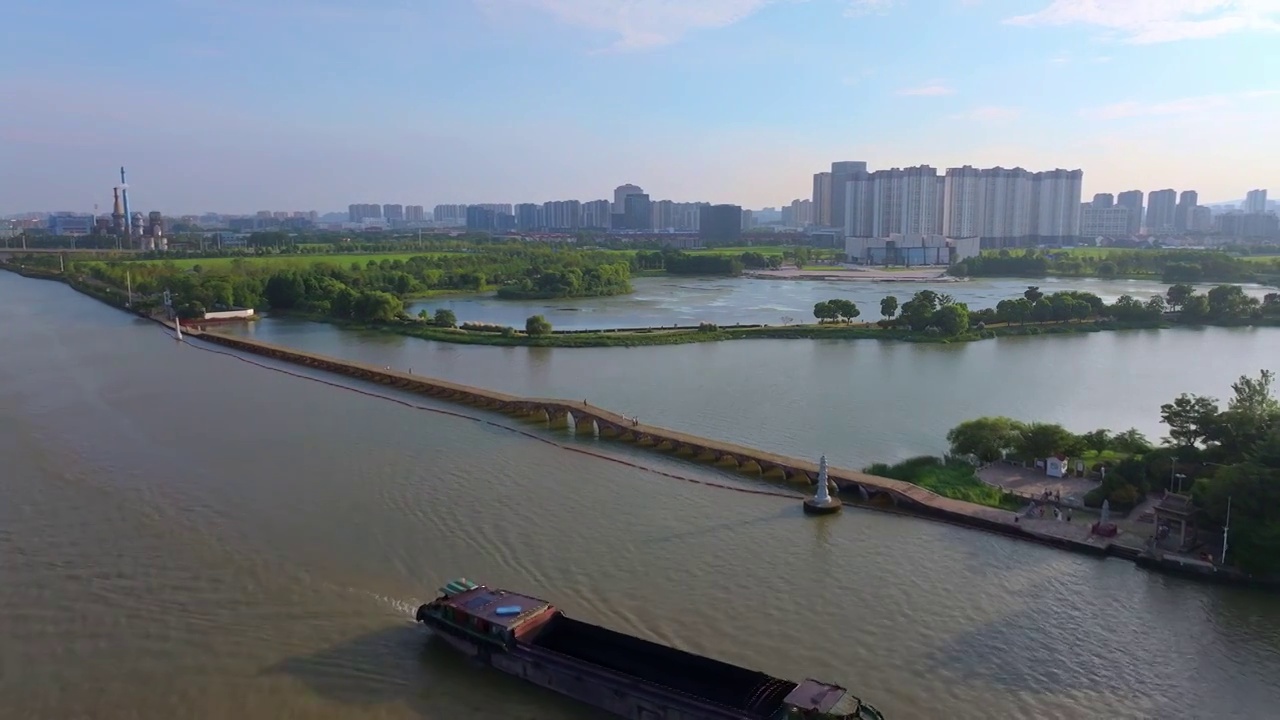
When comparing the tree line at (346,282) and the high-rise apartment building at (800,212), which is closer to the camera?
the tree line at (346,282)

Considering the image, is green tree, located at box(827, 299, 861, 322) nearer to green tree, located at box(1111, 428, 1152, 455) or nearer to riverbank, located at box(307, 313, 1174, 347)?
riverbank, located at box(307, 313, 1174, 347)

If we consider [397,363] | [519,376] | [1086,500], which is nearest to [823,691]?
[1086,500]

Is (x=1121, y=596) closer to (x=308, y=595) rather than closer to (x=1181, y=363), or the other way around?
(x=308, y=595)

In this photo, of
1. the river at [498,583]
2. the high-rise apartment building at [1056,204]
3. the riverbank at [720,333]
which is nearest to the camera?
the river at [498,583]

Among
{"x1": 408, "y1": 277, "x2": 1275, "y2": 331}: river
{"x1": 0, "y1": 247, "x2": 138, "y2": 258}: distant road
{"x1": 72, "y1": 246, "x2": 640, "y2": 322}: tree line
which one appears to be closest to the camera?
{"x1": 72, "y1": 246, "x2": 640, "y2": 322}: tree line

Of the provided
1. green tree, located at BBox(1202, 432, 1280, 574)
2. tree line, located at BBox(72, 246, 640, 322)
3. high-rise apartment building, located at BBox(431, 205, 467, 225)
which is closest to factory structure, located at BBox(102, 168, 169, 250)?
tree line, located at BBox(72, 246, 640, 322)

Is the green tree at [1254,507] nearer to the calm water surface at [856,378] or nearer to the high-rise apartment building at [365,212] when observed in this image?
the calm water surface at [856,378]

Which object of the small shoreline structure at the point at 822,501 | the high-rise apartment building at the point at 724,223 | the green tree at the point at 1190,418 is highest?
the high-rise apartment building at the point at 724,223

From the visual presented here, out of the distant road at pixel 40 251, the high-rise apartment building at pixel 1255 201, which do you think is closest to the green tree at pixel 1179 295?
the distant road at pixel 40 251
